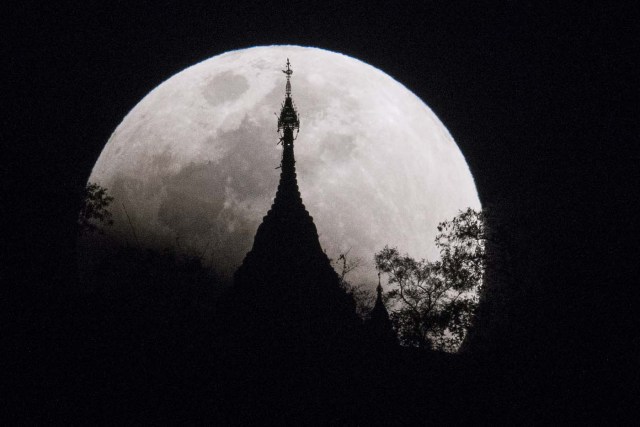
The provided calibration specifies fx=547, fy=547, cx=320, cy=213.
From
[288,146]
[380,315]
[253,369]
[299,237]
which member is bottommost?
[253,369]

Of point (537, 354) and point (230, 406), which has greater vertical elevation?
point (537, 354)

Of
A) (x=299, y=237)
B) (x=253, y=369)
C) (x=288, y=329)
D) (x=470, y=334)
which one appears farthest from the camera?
(x=299, y=237)

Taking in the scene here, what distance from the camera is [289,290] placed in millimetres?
27734

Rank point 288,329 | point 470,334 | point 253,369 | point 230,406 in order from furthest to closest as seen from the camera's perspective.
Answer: point 470,334 → point 288,329 → point 253,369 → point 230,406

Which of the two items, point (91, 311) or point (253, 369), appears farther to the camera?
point (253, 369)

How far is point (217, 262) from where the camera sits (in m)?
30.6

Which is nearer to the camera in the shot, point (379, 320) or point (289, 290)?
point (289, 290)

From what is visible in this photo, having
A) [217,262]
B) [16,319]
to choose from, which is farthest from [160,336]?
[217,262]

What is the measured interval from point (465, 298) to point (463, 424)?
12.0 m

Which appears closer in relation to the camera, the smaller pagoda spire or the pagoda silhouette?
the pagoda silhouette

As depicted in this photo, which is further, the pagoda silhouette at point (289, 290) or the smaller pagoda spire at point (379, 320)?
the smaller pagoda spire at point (379, 320)

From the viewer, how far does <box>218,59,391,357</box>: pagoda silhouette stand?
25.1 m

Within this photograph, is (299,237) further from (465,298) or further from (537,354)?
(537,354)

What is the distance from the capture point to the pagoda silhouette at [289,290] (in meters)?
25.1
